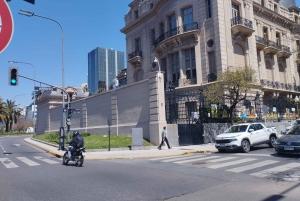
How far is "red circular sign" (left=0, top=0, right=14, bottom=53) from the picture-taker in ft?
8.18

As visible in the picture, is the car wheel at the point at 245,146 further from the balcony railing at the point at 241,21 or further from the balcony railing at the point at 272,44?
the balcony railing at the point at 272,44

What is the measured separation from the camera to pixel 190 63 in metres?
29.9

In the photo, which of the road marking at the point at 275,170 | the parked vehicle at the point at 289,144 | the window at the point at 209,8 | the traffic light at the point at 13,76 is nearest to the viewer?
the road marking at the point at 275,170

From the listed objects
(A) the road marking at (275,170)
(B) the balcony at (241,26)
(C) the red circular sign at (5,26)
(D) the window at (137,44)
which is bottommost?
(A) the road marking at (275,170)

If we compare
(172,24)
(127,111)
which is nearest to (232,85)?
(127,111)

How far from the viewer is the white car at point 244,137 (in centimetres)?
1541

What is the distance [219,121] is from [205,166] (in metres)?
13.2

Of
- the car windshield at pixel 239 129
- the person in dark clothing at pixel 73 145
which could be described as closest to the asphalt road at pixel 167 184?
the person in dark clothing at pixel 73 145

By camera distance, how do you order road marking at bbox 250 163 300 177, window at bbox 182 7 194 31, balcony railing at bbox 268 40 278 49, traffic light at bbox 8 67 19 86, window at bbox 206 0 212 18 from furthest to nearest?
balcony railing at bbox 268 40 278 49 → window at bbox 182 7 194 31 → window at bbox 206 0 212 18 → traffic light at bbox 8 67 19 86 → road marking at bbox 250 163 300 177

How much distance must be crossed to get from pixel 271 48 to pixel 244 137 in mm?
22235

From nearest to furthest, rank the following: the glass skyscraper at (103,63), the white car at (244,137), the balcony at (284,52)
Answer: the white car at (244,137) < the balcony at (284,52) < the glass skyscraper at (103,63)

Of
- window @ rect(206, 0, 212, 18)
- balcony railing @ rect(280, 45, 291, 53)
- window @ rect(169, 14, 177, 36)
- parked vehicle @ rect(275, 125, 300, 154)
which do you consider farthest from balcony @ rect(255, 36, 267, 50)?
parked vehicle @ rect(275, 125, 300, 154)

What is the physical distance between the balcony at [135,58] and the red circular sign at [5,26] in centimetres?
3450

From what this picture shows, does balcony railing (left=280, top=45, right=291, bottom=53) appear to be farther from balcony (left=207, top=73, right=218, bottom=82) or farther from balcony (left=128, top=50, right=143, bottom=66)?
balcony (left=128, top=50, right=143, bottom=66)
